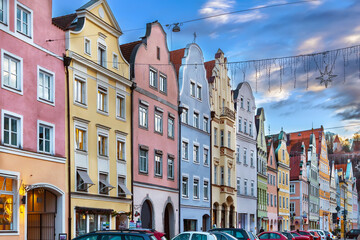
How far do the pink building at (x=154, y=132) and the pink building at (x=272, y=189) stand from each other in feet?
89.4

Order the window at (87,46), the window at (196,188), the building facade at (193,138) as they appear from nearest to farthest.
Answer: the window at (87,46)
the building facade at (193,138)
the window at (196,188)

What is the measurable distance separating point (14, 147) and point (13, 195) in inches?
88.2

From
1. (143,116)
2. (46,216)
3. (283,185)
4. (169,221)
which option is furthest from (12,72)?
(283,185)

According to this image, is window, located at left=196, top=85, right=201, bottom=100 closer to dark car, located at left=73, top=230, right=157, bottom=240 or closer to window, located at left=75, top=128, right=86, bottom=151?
window, located at left=75, top=128, right=86, bottom=151

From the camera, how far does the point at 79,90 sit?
3300 centimetres

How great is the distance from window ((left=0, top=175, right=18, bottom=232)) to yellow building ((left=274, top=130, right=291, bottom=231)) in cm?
5103

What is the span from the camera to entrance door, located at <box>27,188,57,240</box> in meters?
30.1

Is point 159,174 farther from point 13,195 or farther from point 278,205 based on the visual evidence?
point 278,205

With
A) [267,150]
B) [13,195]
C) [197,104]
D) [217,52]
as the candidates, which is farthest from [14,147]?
[267,150]

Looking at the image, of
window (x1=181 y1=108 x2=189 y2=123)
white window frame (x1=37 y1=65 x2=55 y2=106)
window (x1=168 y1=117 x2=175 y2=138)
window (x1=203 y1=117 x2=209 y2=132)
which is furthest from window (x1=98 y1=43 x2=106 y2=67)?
window (x1=203 y1=117 x2=209 y2=132)

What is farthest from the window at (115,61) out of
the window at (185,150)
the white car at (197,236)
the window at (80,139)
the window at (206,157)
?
the window at (206,157)

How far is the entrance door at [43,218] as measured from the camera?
30062 millimetres

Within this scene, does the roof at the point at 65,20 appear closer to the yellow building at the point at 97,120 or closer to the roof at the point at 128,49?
the yellow building at the point at 97,120

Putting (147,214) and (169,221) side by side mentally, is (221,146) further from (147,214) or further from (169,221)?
(147,214)
